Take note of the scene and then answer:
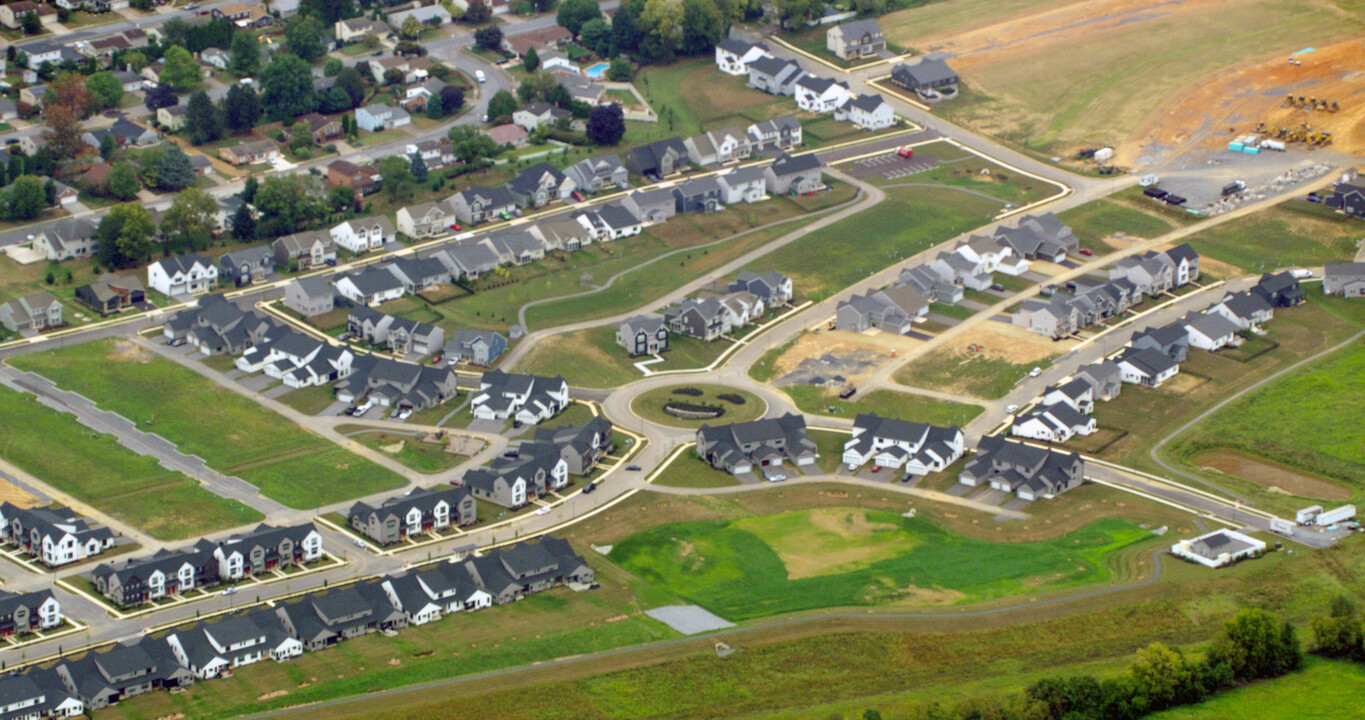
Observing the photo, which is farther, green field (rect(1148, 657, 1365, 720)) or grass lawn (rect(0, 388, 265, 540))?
grass lawn (rect(0, 388, 265, 540))

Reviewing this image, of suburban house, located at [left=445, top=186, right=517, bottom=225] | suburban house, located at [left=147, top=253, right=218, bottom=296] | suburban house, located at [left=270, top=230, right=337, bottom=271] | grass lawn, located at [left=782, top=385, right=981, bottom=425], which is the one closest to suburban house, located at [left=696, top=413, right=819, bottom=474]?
grass lawn, located at [left=782, top=385, right=981, bottom=425]

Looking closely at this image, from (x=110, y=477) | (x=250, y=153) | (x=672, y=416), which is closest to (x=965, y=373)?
(x=672, y=416)

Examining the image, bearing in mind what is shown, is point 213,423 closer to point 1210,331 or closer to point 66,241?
point 66,241

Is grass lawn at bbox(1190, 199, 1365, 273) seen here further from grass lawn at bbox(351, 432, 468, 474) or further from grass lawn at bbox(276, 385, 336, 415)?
grass lawn at bbox(276, 385, 336, 415)

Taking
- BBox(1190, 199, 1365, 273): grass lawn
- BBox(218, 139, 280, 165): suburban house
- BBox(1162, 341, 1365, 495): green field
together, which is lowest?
BBox(218, 139, 280, 165): suburban house

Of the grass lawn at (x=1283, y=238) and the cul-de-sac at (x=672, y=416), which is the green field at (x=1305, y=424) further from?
the grass lawn at (x=1283, y=238)

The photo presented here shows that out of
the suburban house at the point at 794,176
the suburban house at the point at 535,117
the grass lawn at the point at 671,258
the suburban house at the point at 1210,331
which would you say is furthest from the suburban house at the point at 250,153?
the suburban house at the point at 1210,331
